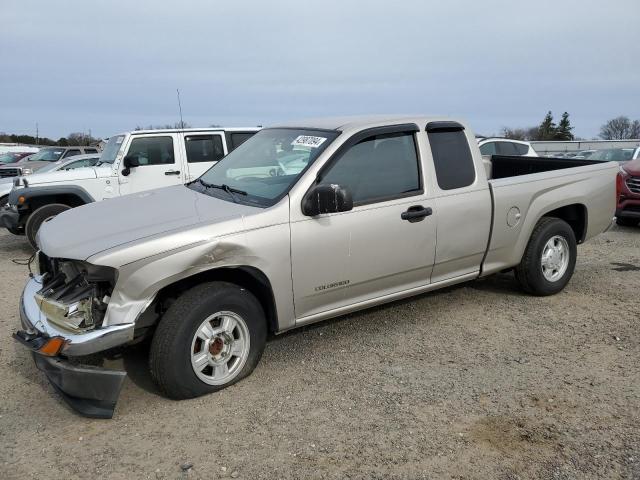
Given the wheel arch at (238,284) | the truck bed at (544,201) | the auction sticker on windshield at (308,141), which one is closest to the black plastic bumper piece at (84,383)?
the wheel arch at (238,284)

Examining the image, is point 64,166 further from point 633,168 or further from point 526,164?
point 633,168

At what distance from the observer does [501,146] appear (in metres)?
12.8

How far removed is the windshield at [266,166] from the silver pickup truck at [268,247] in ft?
0.06

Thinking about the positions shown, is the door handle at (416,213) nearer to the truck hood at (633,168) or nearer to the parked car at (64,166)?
the truck hood at (633,168)

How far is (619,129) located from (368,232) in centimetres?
7545

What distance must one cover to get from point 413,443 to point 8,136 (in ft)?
244

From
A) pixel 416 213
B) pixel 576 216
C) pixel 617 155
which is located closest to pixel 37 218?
pixel 416 213

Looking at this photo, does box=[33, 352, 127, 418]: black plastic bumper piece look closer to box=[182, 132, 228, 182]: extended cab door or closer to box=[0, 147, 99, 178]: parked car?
box=[182, 132, 228, 182]: extended cab door

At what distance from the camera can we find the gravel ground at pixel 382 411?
2.92 meters

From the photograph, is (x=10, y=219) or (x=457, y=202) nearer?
(x=457, y=202)

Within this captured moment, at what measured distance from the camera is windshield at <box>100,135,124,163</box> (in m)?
8.95

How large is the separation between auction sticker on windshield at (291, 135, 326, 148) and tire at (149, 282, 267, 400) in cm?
128

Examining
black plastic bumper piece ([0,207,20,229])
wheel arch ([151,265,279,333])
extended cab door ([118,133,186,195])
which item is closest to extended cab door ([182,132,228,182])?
extended cab door ([118,133,186,195])

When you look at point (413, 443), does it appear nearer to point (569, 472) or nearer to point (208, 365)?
point (569, 472)
